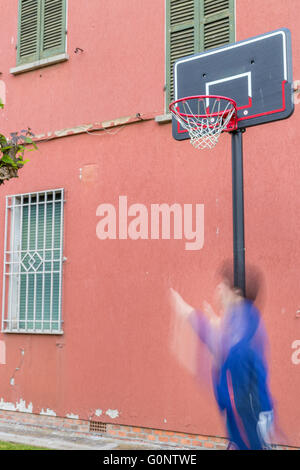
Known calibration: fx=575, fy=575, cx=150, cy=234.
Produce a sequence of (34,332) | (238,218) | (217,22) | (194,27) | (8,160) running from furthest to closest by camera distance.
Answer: (34,332) < (194,27) < (217,22) < (8,160) < (238,218)

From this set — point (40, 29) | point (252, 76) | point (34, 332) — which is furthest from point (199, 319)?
point (40, 29)

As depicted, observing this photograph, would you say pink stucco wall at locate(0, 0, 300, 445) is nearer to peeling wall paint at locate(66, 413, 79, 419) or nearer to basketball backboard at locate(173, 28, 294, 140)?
peeling wall paint at locate(66, 413, 79, 419)

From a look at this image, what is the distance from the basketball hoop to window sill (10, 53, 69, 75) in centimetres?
281

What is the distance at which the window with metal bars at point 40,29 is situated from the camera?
8.16m

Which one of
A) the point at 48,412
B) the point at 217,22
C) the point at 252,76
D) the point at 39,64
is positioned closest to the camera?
the point at 252,76

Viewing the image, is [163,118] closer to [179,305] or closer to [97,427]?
[179,305]

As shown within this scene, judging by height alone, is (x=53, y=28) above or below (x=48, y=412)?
above

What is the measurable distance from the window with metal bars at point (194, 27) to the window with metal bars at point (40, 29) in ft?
5.64

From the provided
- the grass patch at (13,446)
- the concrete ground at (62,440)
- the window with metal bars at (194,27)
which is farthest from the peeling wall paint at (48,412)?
the window with metal bars at (194,27)

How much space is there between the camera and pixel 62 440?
6.99 m

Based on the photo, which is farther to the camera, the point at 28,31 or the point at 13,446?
the point at 28,31

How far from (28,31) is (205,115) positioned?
13.5 ft

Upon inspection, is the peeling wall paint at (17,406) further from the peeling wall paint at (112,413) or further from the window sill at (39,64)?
the window sill at (39,64)
